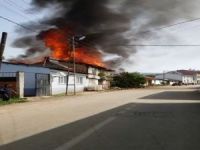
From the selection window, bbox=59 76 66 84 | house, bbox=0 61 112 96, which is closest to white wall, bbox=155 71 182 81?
house, bbox=0 61 112 96

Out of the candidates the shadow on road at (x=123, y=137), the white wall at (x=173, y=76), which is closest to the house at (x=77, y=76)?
the shadow on road at (x=123, y=137)

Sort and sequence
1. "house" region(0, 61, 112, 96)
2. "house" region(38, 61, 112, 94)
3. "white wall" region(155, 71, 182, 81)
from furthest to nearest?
"white wall" region(155, 71, 182, 81) → "house" region(38, 61, 112, 94) → "house" region(0, 61, 112, 96)

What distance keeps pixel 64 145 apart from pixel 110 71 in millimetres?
79109

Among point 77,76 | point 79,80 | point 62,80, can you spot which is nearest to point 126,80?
point 79,80

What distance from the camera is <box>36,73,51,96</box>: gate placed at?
41.6 m

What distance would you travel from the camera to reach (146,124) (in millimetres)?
13344

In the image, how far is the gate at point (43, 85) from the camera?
4160 centimetres

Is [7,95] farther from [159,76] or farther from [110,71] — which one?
[159,76]

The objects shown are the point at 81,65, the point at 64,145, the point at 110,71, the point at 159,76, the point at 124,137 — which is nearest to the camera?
the point at 64,145

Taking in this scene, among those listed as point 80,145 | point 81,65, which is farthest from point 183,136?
point 81,65

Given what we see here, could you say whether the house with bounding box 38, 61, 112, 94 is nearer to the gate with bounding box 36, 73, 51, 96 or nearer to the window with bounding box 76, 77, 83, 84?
the window with bounding box 76, 77, 83, 84

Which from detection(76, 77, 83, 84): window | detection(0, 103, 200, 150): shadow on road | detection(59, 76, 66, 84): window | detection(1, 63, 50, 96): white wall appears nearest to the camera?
detection(0, 103, 200, 150): shadow on road

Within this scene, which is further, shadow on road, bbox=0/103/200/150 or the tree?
the tree

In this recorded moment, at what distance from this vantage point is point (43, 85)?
43062 millimetres
